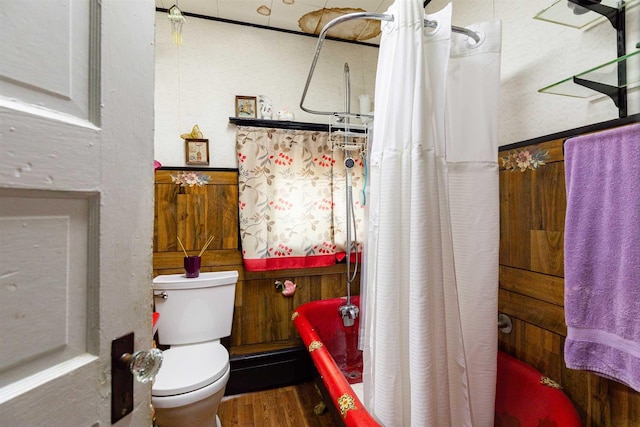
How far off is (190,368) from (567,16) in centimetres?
229

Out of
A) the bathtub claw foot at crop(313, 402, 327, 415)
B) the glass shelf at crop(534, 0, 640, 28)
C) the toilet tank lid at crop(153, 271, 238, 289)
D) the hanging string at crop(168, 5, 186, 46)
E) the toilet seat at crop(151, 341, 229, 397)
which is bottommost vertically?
the bathtub claw foot at crop(313, 402, 327, 415)

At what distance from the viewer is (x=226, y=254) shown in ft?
6.60

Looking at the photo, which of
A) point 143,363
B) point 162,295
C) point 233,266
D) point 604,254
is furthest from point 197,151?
point 604,254

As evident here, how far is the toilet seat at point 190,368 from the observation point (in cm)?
129

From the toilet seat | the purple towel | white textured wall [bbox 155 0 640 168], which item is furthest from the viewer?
the toilet seat

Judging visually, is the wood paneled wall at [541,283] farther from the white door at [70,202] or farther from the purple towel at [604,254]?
the white door at [70,202]

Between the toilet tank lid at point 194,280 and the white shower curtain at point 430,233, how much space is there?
3.66ft

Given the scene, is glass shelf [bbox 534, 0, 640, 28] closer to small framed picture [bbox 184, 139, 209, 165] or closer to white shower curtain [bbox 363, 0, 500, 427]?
white shower curtain [bbox 363, 0, 500, 427]

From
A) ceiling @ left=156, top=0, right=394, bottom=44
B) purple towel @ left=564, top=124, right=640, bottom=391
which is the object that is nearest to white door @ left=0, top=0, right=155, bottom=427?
purple towel @ left=564, top=124, right=640, bottom=391

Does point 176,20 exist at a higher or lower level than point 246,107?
higher

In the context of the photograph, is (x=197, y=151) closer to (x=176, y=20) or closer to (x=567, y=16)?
(x=176, y=20)

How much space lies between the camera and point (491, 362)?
1.05 meters

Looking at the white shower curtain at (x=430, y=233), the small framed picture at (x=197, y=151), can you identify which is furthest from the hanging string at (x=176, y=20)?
the white shower curtain at (x=430, y=233)

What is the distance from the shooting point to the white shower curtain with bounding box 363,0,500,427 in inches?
35.2
